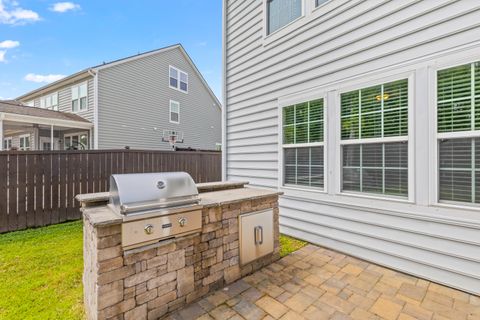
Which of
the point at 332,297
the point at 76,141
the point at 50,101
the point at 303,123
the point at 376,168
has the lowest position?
the point at 332,297

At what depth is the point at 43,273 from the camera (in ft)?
8.94

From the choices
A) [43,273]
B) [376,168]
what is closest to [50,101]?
[43,273]

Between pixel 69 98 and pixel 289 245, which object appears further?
pixel 69 98

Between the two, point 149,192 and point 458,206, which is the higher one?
point 149,192

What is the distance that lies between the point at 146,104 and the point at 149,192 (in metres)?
12.1

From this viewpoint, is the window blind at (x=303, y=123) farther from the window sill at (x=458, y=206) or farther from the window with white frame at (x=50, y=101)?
the window with white frame at (x=50, y=101)

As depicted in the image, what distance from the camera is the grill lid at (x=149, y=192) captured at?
1.79 m

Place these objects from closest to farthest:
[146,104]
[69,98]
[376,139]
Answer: [376,139], [69,98], [146,104]

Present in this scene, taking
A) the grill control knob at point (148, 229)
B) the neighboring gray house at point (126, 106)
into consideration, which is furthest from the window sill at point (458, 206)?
the neighboring gray house at point (126, 106)

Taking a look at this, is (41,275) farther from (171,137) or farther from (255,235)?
(171,137)

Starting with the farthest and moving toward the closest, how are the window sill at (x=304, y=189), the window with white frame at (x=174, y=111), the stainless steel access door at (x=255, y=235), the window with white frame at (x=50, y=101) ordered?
1. the window with white frame at (x=174, y=111)
2. the window with white frame at (x=50, y=101)
3. the window sill at (x=304, y=189)
4. the stainless steel access door at (x=255, y=235)

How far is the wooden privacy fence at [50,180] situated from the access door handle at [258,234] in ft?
14.1

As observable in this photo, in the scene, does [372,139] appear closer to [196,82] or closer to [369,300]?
[369,300]

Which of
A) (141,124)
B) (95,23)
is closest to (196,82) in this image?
(141,124)
